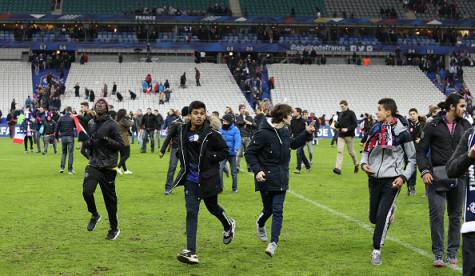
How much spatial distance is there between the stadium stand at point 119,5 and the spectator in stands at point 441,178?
170 ft

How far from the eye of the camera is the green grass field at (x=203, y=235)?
27.5ft

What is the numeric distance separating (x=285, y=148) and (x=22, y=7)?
52.6 m

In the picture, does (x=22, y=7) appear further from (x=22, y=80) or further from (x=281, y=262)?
(x=281, y=262)

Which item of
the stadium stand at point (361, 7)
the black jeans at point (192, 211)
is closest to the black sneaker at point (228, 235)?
the black jeans at point (192, 211)

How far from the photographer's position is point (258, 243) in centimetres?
988

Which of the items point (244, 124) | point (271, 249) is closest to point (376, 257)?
point (271, 249)

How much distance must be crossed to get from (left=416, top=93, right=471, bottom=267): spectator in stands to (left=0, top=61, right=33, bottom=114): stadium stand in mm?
43395

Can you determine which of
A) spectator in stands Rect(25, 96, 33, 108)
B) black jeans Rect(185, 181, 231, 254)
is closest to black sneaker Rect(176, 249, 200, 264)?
black jeans Rect(185, 181, 231, 254)

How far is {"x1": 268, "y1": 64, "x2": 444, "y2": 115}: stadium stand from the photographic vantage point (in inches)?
2030

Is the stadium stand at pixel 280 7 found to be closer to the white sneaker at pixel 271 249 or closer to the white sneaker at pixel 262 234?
the white sneaker at pixel 262 234

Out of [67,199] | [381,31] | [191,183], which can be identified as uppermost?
[381,31]

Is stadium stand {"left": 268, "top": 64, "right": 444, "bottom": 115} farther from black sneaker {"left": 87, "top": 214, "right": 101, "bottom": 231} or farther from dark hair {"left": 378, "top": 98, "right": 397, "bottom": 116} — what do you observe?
dark hair {"left": 378, "top": 98, "right": 397, "bottom": 116}

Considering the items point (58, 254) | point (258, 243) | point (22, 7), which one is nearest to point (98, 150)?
point (58, 254)

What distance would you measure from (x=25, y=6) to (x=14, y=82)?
9.04 m
